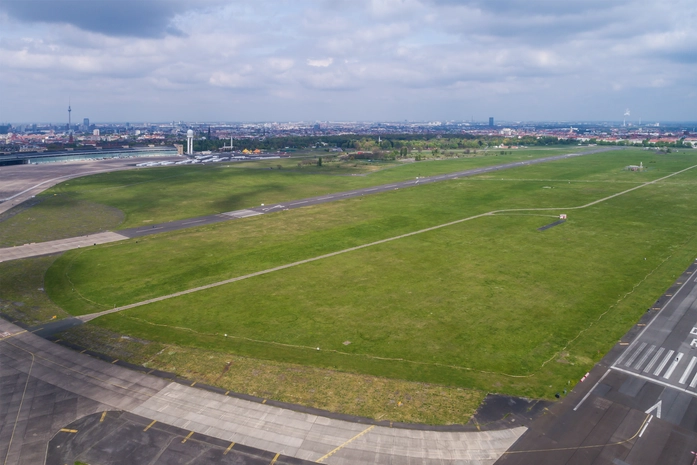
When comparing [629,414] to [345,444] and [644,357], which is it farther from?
[345,444]

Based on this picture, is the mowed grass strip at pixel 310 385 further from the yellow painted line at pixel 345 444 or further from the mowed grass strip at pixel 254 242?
the mowed grass strip at pixel 254 242

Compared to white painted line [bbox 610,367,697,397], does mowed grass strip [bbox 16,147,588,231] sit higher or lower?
higher

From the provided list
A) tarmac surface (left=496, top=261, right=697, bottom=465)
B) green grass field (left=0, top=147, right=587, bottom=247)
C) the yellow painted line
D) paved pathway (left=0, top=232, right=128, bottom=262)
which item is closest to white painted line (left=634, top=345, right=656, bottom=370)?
tarmac surface (left=496, top=261, right=697, bottom=465)

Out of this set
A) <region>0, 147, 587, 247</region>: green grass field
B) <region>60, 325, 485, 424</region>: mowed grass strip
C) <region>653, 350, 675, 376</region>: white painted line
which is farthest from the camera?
<region>0, 147, 587, 247</region>: green grass field

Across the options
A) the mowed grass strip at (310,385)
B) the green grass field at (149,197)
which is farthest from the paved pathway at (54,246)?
the mowed grass strip at (310,385)

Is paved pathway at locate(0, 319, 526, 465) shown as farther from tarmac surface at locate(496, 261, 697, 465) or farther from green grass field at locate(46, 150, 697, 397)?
green grass field at locate(46, 150, 697, 397)

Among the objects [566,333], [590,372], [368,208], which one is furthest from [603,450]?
[368,208]
